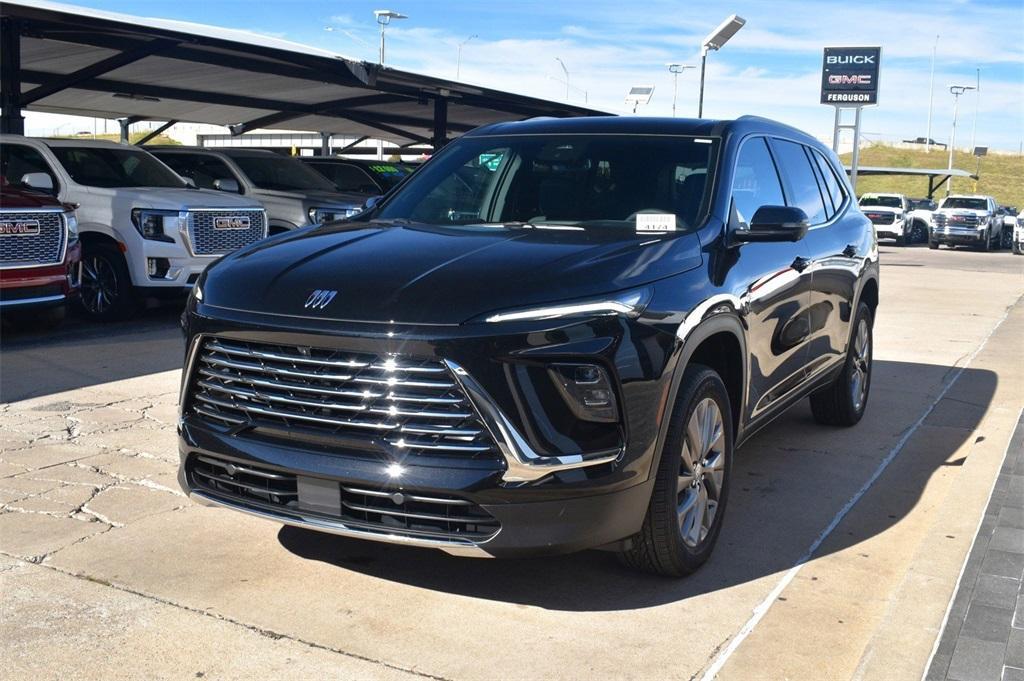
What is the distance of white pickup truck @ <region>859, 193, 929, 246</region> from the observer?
3688 centimetres

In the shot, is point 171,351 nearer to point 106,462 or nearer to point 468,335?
point 106,462

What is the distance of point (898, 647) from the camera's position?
359cm

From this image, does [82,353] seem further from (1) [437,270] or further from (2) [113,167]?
(1) [437,270]

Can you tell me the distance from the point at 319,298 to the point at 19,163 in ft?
30.3

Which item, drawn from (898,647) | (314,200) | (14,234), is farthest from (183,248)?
(898,647)

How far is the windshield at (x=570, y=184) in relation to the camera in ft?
16.0

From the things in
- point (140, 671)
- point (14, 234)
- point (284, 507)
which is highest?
point (14, 234)

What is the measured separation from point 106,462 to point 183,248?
581cm

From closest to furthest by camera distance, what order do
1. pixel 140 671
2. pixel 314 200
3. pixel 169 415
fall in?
1. pixel 140 671
2. pixel 169 415
3. pixel 314 200

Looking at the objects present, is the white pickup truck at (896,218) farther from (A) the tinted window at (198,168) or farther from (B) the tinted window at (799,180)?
(B) the tinted window at (799,180)

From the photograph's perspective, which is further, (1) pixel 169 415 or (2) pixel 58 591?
(1) pixel 169 415

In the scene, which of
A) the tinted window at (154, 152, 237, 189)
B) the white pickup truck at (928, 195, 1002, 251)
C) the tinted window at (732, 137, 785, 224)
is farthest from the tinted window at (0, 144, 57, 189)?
the white pickup truck at (928, 195, 1002, 251)

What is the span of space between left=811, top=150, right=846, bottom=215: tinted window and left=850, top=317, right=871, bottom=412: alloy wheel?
0.82m

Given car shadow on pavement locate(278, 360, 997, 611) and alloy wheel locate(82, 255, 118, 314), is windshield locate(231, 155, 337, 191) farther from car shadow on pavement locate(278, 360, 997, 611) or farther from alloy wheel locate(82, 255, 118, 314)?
car shadow on pavement locate(278, 360, 997, 611)
